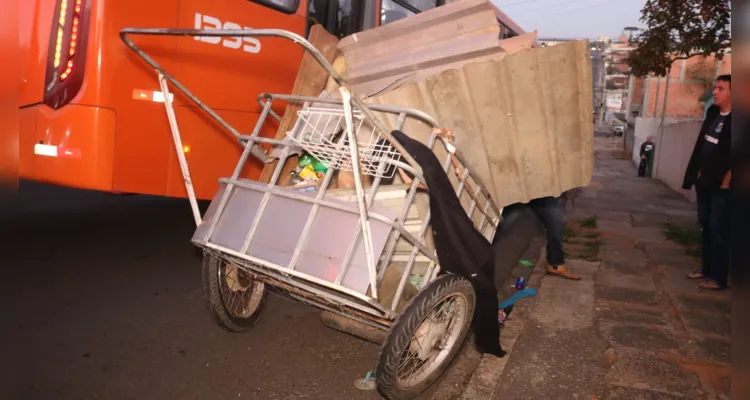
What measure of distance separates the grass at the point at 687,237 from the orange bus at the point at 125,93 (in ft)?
17.1

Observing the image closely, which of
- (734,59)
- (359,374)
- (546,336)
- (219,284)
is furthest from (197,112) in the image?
(734,59)

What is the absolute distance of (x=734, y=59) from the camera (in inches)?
38.1

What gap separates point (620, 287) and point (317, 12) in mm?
4147

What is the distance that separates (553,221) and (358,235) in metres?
3.02

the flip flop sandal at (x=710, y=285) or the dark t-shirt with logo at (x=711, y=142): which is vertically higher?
the dark t-shirt with logo at (x=711, y=142)

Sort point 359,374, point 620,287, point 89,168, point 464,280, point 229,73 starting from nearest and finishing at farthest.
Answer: point 464,280 < point 359,374 < point 89,168 < point 229,73 < point 620,287

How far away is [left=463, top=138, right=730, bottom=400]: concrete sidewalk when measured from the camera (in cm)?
318

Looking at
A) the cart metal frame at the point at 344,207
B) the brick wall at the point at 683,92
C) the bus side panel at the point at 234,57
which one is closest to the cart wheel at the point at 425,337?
the cart metal frame at the point at 344,207

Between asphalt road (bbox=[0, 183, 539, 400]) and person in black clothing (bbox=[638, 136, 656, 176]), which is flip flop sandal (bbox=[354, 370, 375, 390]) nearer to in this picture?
asphalt road (bbox=[0, 183, 539, 400])

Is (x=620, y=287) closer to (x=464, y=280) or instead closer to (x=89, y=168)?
(x=464, y=280)

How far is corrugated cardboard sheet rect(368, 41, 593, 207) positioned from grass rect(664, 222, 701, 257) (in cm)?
365

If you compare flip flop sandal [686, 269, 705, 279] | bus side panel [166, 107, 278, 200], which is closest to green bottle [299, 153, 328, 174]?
bus side panel [166, 107, 278, 200]

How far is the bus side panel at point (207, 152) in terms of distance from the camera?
14.5ft

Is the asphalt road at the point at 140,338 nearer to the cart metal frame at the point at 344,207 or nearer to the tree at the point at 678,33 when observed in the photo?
the cart metal frame at the point at 344,207
